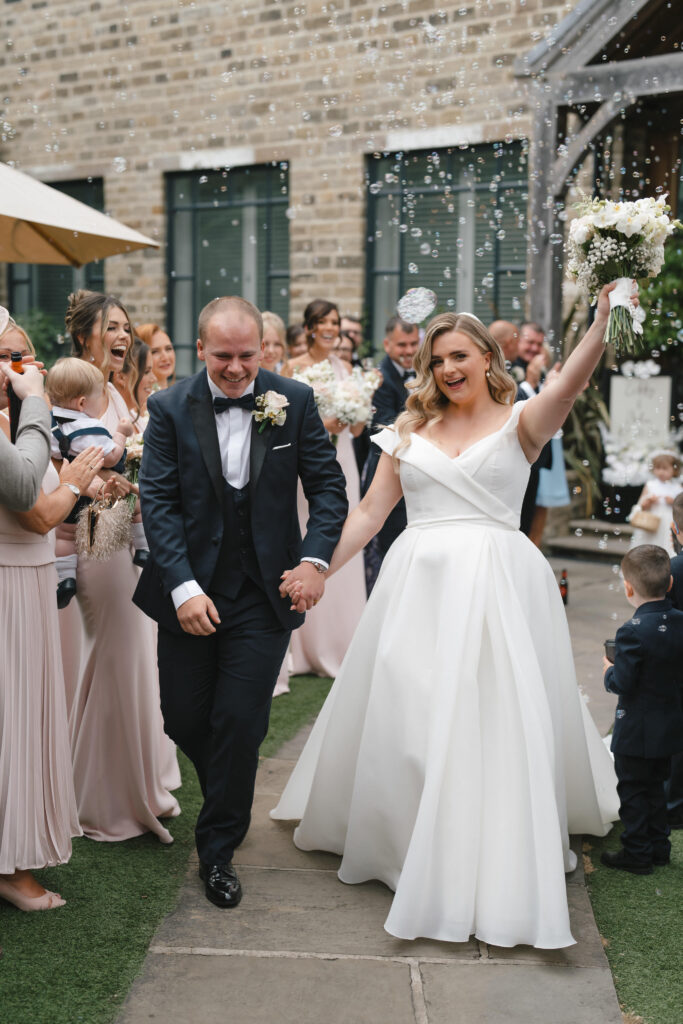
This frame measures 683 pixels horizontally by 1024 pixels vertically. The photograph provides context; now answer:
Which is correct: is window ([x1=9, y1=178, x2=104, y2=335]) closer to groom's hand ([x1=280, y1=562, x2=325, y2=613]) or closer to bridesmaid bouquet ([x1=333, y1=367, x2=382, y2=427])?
bridesmaid bouquet ([x1=333, y1=367, x2=382, y2=427])

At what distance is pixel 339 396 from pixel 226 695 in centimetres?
299

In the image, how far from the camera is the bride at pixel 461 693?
11.4ft

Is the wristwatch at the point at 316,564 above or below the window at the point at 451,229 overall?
below

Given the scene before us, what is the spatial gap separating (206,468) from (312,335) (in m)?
3.44

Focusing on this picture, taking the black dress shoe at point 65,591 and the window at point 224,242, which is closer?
the black dress shoe at point 65,591

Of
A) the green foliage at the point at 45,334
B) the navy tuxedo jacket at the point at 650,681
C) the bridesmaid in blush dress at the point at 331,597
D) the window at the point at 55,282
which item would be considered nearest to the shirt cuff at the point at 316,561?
the navy tuxedo jacket at the point at 650,681

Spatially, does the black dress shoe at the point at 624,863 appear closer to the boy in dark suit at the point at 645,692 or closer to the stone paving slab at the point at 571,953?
the boy in dark suit at the point at 645,692

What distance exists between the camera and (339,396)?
6441mm

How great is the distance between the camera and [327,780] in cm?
411

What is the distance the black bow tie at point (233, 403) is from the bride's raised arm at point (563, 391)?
923mm

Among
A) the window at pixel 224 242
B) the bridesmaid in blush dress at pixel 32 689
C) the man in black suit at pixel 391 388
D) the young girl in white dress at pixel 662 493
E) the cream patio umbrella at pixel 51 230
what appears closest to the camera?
the bridesmaid in blush dress at pixel 32 689

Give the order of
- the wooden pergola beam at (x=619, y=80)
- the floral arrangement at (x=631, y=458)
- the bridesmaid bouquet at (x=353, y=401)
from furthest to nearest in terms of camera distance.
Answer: the floral arrangement at (x=631, y=458) < the wooden pergola beam at (x=619, y=80) < the bridesmaid bouquet at (x=353, y=401)

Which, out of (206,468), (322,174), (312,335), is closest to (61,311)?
(322,174)

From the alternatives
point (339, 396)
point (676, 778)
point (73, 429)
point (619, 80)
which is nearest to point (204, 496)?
point (73, 429)
